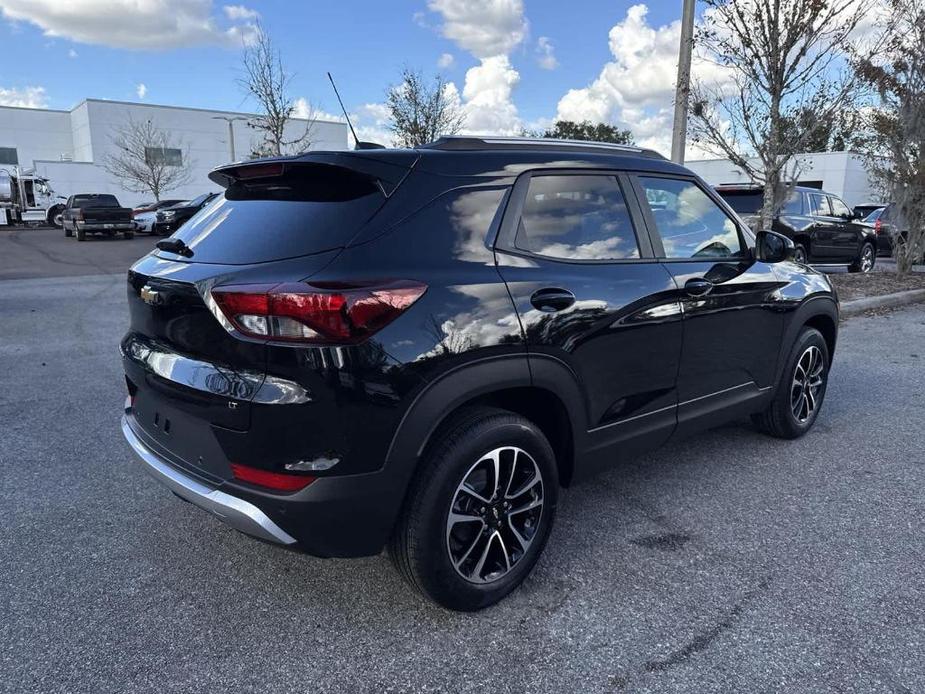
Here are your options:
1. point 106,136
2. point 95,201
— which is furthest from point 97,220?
point 106,136

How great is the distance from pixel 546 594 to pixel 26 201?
4059 centimetres

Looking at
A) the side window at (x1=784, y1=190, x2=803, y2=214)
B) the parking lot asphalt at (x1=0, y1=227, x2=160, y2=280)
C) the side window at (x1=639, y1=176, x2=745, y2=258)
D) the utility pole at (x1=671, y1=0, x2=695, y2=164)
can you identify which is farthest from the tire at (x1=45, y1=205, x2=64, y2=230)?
the side window at (x1=639, y1=176, x2=745, y2=258)

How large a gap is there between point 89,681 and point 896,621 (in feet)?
9.56

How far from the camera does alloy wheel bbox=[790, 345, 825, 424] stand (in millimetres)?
4398

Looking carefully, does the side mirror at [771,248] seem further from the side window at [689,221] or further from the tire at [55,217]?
the tire at [55,217]

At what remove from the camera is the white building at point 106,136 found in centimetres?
4497

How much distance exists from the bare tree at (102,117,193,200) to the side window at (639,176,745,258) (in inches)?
1749

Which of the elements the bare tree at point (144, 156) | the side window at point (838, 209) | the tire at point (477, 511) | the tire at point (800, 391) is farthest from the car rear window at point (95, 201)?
the tire at point (477, 511)

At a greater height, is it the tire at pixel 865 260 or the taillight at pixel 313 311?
the taillight at pixel 313 311

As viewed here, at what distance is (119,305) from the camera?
9.96 m

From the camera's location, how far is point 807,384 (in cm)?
448

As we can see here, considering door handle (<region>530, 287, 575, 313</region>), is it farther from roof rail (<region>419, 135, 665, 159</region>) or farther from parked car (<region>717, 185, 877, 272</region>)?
parked car (<region>717, 185, 877, 272</region>)

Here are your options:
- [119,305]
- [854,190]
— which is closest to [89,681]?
[119,305]

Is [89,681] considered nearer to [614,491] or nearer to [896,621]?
[614,491]
